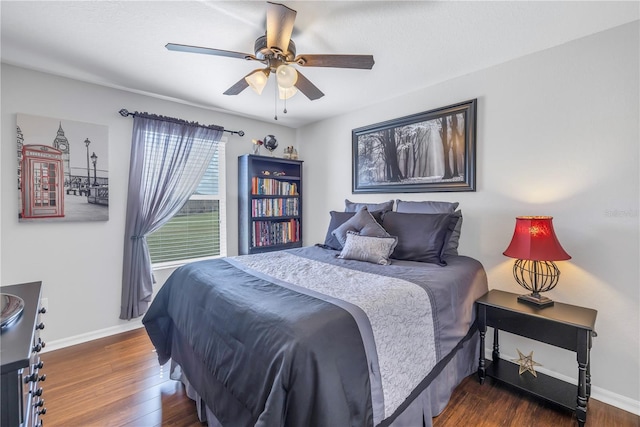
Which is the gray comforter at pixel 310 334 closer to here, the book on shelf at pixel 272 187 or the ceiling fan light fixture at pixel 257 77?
the ceiling fan light fixture at pixel 257 77

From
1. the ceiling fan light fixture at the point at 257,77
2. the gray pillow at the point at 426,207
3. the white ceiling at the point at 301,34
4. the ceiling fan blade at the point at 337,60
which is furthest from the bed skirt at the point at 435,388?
the white ceiling at the point at 301,34

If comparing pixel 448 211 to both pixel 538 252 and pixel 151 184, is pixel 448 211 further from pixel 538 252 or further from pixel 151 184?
pixel 151 184

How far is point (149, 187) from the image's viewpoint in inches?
120

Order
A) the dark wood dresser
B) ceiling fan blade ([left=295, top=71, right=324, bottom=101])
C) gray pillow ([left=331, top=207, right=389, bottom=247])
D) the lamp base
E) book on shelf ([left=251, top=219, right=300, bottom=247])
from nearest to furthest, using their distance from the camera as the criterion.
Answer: the dark wood dresser < the lamp base < ceiling fan blade ([left=295, top=71, right=324, bottom=101]) < gray pillow ([left=331, top=207, right=389, bottom=247]) < book on shelf ([left=251, top=219, right=300, bottom=247])

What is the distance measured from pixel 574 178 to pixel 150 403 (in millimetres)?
3320

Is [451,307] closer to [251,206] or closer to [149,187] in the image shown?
[251,206]

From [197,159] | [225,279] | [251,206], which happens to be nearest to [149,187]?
[197,159]

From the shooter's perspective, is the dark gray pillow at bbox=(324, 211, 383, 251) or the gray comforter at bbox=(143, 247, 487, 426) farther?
the dark gray pillow at bbox=(324, 211, 383, 251)

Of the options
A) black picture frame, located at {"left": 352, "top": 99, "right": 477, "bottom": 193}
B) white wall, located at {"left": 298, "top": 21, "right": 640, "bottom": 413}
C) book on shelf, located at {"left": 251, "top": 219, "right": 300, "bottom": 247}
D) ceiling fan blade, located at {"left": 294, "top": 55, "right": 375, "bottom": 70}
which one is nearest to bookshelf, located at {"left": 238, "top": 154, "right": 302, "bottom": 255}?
book on shelf, located at {"left": 251, "top": 219, "right": 300, "bottom": 247}

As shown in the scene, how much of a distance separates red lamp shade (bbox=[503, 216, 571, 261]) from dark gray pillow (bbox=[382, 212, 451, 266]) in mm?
497

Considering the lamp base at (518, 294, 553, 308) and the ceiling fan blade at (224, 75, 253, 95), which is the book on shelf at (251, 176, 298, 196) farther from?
the lamp base at (518, 294, 553, 308)

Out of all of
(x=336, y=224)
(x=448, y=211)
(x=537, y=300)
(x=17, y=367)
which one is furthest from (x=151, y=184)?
(x=537, y=300)

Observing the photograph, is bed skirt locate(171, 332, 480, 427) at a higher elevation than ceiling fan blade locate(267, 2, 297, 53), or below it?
below

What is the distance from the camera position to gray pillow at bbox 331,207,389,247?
2.52 meters
